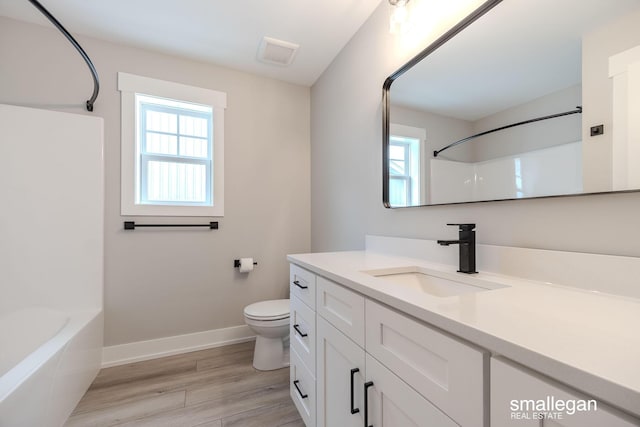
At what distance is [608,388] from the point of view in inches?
12.8

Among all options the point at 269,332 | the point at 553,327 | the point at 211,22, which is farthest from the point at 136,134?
the point at 553,327

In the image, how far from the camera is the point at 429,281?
1151mm

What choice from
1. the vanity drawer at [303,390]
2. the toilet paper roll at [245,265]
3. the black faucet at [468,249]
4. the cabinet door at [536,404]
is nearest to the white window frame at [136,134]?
the toilet paper roll at [245,265]

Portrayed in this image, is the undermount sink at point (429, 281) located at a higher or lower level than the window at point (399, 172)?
lower

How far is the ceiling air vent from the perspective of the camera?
2047mm

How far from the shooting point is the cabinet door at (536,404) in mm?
348

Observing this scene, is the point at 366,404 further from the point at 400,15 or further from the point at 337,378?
the point at 400,15

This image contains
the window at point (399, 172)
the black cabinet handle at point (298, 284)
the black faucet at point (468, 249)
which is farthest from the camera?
the window at point (399, 172)

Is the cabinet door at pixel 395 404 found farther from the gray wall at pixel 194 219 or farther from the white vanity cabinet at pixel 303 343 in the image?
the gray wall at pixel 194 219

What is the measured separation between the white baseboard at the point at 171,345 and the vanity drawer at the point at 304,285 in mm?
1237

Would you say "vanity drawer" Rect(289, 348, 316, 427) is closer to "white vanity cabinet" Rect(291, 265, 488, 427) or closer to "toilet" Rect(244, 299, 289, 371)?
"white vanity cabinet" Rect(291, 265, 488, 427)

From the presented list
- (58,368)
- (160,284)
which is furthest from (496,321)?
(160,284)

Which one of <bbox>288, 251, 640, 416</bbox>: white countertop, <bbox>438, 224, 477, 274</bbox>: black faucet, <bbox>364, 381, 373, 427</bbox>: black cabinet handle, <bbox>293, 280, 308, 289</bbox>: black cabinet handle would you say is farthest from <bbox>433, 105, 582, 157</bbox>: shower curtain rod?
<bbox>364, 381, 373, 427</bbox>: black cabinet handle

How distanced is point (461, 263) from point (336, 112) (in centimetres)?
162
